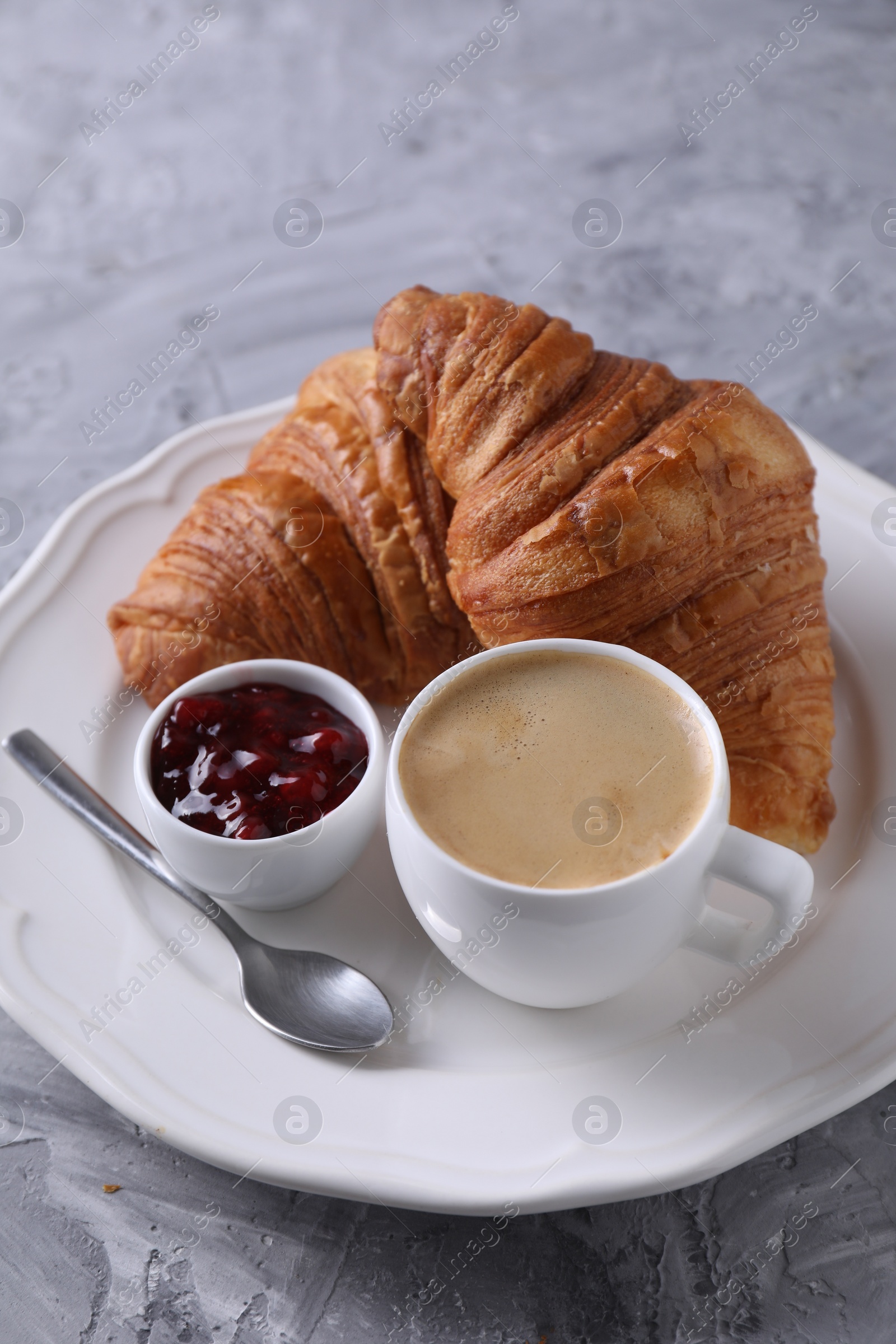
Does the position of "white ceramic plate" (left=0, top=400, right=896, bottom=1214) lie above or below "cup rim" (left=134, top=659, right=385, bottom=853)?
below

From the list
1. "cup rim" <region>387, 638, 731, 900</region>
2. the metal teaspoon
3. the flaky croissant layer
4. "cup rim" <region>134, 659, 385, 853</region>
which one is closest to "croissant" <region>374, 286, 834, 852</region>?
the flaky croissant layer

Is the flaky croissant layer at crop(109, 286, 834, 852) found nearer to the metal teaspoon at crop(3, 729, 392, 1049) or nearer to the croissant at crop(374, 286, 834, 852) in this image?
the croissant at crop(374, 286, 834, 852)

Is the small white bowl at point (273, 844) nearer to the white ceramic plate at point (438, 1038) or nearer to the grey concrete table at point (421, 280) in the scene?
the white ceramic plate at point (438, 1038)

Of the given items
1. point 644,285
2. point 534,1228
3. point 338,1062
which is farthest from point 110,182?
point 534,1228

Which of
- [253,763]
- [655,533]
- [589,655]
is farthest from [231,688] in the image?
[655,533]

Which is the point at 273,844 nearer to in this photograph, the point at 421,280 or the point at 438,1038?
the point at 438,1038

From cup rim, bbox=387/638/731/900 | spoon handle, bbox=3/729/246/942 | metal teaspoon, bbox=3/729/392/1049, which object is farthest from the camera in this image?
spoon handle, bbox=3/729/246/942

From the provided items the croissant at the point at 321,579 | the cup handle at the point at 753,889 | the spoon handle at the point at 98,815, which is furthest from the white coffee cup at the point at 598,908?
the croissant at the point at 321,579
